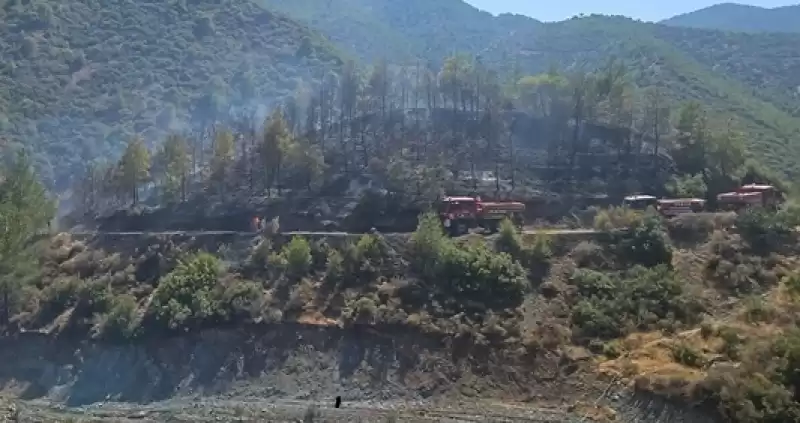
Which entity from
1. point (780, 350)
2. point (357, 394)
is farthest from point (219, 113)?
point (780, 350)

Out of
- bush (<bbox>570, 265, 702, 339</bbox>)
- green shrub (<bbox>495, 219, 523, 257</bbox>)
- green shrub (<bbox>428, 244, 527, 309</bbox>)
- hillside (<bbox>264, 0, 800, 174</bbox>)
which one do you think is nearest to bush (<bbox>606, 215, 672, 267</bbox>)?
bush (<bbox>570, 265, 702, 339</bbox>)

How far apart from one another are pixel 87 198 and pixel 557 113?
128 ft

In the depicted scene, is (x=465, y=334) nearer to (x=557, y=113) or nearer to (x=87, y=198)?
(x=557, y=113)

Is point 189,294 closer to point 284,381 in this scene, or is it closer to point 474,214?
point 284,381

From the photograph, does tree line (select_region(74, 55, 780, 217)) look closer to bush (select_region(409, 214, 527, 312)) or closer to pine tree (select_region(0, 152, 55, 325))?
pine tree (select_region(0, 152, 55, 325))

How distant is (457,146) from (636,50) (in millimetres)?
60322

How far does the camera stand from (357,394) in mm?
31281

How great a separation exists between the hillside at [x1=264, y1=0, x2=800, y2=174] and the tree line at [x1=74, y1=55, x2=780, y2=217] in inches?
484

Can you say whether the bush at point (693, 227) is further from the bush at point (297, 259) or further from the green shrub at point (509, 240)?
the bush at point (297, 259)

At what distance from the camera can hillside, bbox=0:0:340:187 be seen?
86.9 m

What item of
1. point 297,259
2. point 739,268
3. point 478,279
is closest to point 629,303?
point 739,268

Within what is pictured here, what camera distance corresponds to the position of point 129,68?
332ft

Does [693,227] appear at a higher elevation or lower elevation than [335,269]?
higher

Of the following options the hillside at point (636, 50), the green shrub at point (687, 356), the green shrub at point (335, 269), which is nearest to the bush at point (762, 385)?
the green shrub at point (687, 356)
